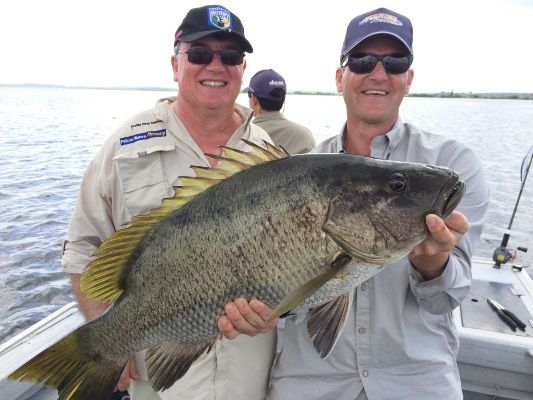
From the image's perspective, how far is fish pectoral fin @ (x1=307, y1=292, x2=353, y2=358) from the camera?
236cm

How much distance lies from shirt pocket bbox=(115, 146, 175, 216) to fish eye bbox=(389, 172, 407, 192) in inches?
59.0

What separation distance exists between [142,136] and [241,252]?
129 cm

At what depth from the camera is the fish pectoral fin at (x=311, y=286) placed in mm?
2037

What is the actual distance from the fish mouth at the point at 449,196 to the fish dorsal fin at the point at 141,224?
803 mm

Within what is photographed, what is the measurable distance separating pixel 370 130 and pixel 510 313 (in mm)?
2709

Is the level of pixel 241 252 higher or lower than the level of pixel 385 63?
lower

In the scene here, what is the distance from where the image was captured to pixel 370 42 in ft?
9.50

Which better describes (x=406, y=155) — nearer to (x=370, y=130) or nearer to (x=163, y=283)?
(x=370, y=130)

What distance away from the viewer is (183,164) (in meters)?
3.02

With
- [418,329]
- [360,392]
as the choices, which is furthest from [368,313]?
[360,392]

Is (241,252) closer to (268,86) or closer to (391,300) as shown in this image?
(391,300)

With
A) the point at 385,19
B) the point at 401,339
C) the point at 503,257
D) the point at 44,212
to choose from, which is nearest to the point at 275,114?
the point at 503,257

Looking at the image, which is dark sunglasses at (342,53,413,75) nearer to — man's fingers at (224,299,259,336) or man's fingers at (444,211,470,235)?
man's fingers at (444,211,470,235)

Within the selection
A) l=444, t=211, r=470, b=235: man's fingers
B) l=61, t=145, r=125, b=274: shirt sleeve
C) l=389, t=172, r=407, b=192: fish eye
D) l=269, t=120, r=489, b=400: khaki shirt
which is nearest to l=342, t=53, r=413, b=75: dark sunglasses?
l=269, t=120, r=489, b=400: khaki shirt
